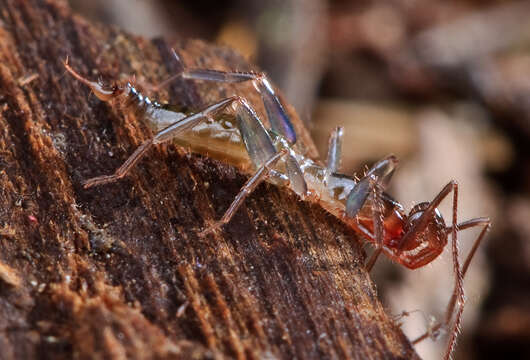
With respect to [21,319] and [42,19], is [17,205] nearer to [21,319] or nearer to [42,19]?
[21,319]

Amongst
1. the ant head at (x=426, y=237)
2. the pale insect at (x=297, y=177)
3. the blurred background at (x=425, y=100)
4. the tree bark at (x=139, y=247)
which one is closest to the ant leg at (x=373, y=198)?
the pale insect at (x=297, y=177)

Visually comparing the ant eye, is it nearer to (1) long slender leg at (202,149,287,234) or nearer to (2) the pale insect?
(2) the pale insect

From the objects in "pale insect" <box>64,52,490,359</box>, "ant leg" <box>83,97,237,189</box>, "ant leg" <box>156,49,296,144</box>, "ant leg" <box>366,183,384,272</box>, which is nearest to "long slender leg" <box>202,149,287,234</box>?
"pale insect" <box>64,52,490,359</box>

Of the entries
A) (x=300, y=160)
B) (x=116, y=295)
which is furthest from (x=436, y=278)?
(x=116, y=295)

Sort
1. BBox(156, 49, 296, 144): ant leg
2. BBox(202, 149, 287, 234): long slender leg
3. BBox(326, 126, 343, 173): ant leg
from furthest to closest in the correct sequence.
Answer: BBox(326, 126, 343, 173): ant leg < BBox(156, 49, 296, 144): ant leg < BBox(202, 149, 287, 234): long slender leg

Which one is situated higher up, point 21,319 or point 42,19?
point 42,19

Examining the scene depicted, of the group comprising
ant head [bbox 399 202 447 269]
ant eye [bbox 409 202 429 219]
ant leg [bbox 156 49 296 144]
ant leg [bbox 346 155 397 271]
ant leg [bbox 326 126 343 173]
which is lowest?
ant head [bbox 399 202 447 269]
